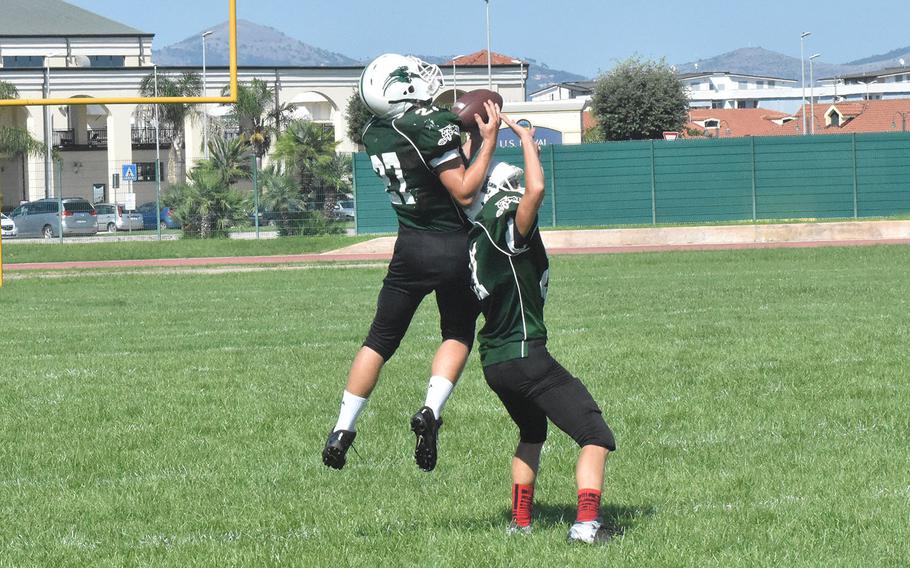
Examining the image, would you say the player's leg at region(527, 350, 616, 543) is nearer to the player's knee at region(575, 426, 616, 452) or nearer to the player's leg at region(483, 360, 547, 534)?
the player's knee at region(575, 426, 616, 452)

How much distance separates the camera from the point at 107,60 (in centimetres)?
6053

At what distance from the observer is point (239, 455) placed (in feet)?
22.2

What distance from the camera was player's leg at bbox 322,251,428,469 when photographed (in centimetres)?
561

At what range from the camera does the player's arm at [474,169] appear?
201 inches

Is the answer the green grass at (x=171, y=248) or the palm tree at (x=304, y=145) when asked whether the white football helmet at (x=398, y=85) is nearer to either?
the green grass at (x=171, y=248)

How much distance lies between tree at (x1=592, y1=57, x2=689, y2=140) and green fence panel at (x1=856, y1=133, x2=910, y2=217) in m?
24.2

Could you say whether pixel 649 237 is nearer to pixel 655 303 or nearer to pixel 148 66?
pixel 655 303

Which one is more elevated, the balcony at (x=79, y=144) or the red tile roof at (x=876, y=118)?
the red tile roof at (x=876, y=118)

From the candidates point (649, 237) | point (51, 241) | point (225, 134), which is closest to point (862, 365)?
point (649, 237)

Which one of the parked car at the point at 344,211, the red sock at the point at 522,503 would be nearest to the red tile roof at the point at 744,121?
the parked car at the point at 344,211

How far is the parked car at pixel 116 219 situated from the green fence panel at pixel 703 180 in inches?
553

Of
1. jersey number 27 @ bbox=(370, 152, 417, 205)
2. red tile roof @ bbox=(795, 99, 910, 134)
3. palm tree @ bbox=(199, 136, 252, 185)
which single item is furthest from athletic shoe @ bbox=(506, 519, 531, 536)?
red tile roof @ bbox=(795, 99, 910, 134)

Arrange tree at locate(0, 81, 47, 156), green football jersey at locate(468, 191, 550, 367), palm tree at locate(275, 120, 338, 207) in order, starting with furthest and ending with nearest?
1. tree at locate(0, 81, 47, 156)
2. palm tree at locate(275, 120, 338, 207)
3. green football jersey at locate(468, 191, 550, 367)

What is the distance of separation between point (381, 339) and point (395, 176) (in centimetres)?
76
